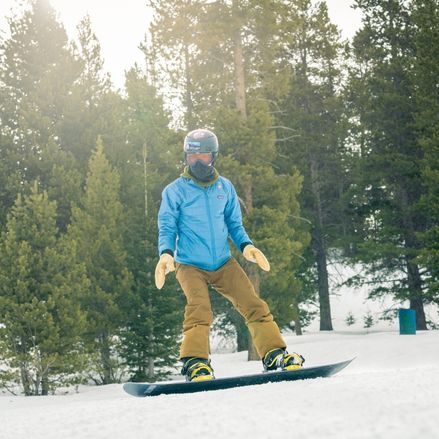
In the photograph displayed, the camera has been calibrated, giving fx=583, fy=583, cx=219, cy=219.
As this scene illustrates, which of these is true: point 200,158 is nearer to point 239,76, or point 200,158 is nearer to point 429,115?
point 239,76

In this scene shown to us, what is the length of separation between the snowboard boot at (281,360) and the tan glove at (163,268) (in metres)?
1.12

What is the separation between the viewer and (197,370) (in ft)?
15.6

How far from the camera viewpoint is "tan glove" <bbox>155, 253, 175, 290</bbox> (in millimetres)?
4762

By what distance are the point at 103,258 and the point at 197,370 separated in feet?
42.3

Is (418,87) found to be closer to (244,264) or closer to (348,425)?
(244,264)

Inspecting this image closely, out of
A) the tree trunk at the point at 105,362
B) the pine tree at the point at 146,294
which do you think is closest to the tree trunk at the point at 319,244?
the pine tree at the point at 146,294

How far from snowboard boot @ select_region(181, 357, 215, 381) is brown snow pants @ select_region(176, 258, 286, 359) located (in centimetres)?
5

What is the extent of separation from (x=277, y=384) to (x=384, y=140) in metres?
17.8

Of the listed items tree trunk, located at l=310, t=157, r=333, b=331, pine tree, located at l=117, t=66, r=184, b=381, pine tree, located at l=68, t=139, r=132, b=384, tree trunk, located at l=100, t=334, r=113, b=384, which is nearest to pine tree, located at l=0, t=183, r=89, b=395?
pine tree, located at l=68, t=139, r=132, b=384

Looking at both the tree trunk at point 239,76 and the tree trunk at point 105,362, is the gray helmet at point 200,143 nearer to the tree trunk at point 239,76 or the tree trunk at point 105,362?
the tree trunk at point 239,76

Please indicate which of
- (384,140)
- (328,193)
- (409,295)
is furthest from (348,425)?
(328,193)

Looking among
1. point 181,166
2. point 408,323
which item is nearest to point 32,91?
point 181,166

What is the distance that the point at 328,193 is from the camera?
25.2m

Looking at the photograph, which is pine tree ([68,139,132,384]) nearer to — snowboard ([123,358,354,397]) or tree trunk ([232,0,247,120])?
tree trunk ([232,0,247,120])
